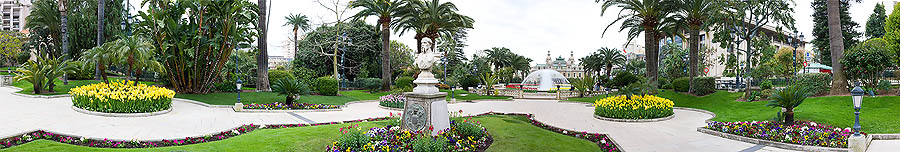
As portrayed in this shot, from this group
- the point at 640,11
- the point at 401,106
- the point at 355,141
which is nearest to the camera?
the point at 355,141

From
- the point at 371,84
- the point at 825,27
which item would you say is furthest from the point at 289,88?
the point at 825,27

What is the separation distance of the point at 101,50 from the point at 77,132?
7.78 metres

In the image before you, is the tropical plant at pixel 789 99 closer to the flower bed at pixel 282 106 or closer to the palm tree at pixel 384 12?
the flower bed at pixel 282 106

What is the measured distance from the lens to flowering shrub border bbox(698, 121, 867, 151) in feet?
27.4

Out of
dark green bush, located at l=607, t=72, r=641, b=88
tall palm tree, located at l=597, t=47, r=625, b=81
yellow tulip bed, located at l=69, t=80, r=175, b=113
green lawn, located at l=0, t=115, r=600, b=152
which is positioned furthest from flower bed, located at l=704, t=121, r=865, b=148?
tall palm tree, located at l=597, t=47, r=625, b=81

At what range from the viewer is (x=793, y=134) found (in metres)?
8.85

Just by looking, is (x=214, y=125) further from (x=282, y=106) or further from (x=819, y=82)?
(x=819, y=82)

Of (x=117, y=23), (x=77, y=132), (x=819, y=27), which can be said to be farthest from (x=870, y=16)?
(x=117, y=23)

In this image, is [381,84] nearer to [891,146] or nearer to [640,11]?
[640,11]

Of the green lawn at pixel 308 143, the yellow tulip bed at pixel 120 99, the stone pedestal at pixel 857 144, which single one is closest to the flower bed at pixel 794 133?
the stone pedestal at pixel 857 144

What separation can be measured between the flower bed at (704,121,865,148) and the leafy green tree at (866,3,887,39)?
4249 centimetres

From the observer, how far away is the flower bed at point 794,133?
27.5 ft

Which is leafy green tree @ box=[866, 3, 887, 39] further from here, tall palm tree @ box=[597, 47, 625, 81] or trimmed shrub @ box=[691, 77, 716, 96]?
trimmed shrub @ box=[691, 77, 716, 96]

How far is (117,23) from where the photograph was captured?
32.5 m
